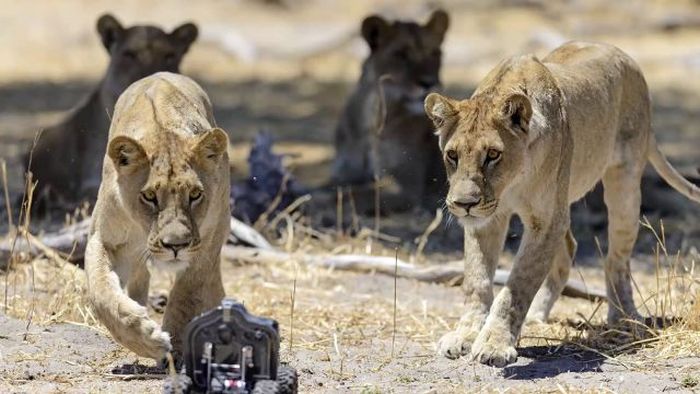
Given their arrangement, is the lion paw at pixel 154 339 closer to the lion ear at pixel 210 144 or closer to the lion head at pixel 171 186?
the lion head at pixel 171 186

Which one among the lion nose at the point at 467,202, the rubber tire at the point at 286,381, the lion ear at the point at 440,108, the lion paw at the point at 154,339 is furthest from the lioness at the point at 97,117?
the rubber tire at the point at 286,381

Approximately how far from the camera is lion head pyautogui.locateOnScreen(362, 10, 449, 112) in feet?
36.0

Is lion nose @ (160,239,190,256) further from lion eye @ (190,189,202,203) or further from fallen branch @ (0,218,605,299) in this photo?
fallen branch @ (0,218,605,299)

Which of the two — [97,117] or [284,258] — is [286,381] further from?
[97,117]

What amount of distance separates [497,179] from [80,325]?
6.40 ft

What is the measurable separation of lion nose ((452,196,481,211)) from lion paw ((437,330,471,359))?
703mm

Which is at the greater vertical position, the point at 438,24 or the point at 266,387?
the point at 438,24

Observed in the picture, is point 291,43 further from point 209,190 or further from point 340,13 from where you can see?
point 209,190

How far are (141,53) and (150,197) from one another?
4.54 metres

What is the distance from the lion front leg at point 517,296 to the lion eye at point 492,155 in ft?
1.71

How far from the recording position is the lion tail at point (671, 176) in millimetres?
7464

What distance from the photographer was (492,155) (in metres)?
5.91

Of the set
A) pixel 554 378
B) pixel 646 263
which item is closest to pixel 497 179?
pixel 554 378

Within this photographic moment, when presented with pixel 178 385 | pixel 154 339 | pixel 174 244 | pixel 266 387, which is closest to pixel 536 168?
pixel 174 244
